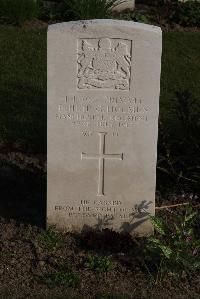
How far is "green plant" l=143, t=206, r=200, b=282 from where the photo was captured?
205 inches

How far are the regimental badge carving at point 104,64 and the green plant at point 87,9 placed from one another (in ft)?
18.9

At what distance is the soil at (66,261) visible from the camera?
204 inches

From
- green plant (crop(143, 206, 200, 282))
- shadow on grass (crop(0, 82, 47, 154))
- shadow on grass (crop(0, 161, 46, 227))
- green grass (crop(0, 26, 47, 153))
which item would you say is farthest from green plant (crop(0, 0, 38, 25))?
green plant (crop(143, 206, 200, 282))

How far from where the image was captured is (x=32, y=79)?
921 cm

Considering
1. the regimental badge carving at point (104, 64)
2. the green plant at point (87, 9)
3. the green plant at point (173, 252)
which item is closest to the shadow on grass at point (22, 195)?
the green plant at point (173, 252)

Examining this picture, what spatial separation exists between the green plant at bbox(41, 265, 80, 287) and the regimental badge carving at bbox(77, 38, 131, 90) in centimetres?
135

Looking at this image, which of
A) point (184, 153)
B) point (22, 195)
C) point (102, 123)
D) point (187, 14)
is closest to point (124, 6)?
point (187, 14)

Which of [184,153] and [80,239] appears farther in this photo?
[184,153]

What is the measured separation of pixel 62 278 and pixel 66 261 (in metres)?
0.23

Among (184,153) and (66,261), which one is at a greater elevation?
(184,153)

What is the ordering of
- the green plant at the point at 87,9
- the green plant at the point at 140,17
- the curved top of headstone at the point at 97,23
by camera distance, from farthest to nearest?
the green plant at the point at 140,17 → the green plant at the point at 87,9 → the curved top of headstone at the point at 97,23

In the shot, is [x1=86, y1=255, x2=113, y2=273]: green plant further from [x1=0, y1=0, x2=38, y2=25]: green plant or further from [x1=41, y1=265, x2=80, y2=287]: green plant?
[x1=0, y1=0, x2=38, y2=25]: green plant

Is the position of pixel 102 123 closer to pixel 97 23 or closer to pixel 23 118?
pixel 97 23

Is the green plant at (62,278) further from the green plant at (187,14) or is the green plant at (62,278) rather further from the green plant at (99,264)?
the green plant at (187,14)
